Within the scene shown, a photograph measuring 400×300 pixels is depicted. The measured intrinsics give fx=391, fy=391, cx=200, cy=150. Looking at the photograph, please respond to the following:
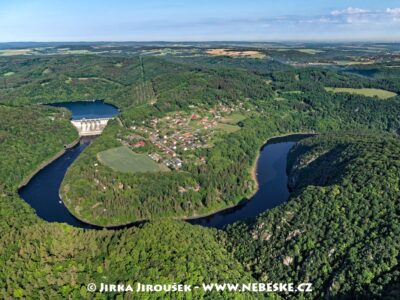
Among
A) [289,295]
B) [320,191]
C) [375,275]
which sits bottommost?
[289,295]

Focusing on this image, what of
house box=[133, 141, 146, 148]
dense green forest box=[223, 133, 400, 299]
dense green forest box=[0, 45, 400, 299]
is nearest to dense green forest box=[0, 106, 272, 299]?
dense green forest box=[0, 45, 400, 299]

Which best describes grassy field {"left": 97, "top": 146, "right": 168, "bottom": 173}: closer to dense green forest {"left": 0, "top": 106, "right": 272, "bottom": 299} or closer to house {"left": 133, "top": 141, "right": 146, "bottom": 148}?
house {"left": 133, "top": 141, "right": 146, "bottom": 148}

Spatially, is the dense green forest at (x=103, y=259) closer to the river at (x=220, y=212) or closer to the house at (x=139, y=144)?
the river at (x=220, y=212)

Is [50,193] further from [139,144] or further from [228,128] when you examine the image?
[228,128]

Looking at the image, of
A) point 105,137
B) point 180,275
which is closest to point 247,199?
point 180,275

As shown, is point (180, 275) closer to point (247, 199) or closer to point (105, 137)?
point (247, 199)

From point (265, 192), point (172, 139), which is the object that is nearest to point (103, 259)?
point (265, 192)
